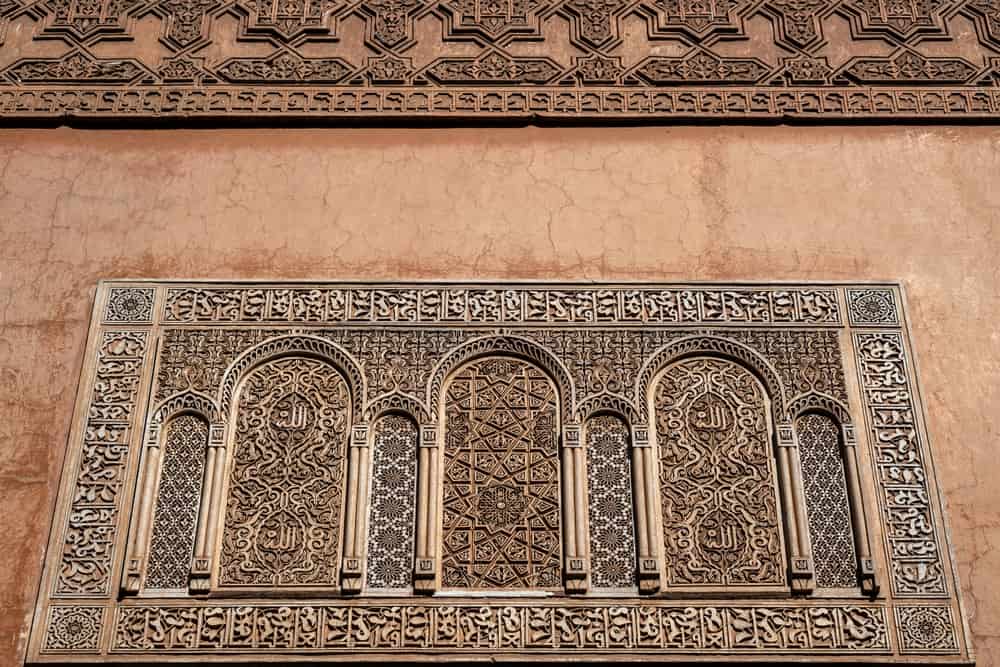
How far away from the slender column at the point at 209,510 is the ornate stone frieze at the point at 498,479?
1 centimetres

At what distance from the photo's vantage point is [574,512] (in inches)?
169

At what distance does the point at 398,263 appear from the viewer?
4754mm

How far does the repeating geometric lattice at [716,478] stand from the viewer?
4211 mm

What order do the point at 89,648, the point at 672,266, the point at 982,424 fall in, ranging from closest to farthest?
the point at 89,648
the point at 982,424
the point at 672,266

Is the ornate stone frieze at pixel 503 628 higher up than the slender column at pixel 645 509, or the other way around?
the slender column at pixel 645 509

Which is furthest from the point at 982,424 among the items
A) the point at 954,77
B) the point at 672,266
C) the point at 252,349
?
the point at 252,349

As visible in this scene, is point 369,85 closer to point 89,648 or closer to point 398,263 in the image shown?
point 398,263

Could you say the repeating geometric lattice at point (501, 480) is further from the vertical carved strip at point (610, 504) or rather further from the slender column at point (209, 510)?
the slender column at point (209, 510)

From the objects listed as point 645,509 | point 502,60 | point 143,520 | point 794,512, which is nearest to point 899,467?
point 794,512

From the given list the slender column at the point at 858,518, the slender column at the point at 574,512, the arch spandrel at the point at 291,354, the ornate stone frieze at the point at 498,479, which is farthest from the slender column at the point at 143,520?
the slender column at the point at 858,518

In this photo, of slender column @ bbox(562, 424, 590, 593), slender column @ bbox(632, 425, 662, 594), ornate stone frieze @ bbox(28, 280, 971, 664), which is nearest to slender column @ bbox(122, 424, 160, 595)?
ornate stone frieze @ bbox(28, 280, 971, 664)

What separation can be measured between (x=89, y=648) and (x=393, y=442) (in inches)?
44.8

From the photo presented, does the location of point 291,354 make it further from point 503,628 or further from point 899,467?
point 899,467

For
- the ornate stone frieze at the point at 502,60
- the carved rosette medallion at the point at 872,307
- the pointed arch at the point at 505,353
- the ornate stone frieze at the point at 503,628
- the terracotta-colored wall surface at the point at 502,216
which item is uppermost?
the ornate stone frieze at the point at 502,60
